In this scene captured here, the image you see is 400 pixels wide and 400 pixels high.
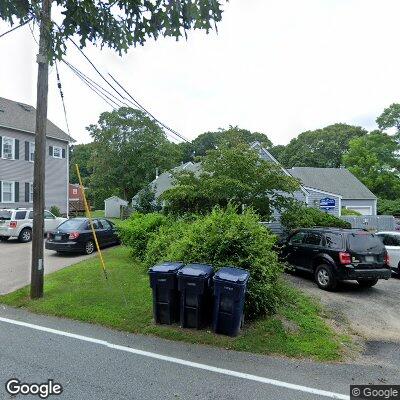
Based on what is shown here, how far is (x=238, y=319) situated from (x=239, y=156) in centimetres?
757

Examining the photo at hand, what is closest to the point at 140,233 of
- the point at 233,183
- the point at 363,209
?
the point at 233,183

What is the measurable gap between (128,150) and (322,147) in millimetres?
38737

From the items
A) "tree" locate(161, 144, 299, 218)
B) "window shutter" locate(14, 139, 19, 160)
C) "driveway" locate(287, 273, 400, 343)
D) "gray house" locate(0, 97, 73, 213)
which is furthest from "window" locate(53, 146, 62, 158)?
"driveway" locate(287, 273, 400, 343)

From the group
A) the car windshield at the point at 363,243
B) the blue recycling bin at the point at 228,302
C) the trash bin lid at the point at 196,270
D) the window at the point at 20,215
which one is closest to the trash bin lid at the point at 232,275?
the blue recycling bin at the point at 228,302

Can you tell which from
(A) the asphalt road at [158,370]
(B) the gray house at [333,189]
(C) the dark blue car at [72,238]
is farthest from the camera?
(B) the gray house at [333,189]

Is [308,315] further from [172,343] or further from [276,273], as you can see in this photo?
[172,343]

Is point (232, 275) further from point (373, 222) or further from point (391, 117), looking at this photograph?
point (391, 117)

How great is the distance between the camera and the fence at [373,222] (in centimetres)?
2395

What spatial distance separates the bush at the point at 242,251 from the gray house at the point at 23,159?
2189 cm

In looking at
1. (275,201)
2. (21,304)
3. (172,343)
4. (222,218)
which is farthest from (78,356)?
(275,201)

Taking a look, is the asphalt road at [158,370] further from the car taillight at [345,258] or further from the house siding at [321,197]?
the house siding at [321,197]

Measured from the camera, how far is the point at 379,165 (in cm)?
3984

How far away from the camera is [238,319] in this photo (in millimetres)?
5637

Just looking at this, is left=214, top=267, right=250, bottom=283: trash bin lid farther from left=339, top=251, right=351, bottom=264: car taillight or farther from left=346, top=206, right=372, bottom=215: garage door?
left=346, top=206, right=372, bottom=215: garage door
